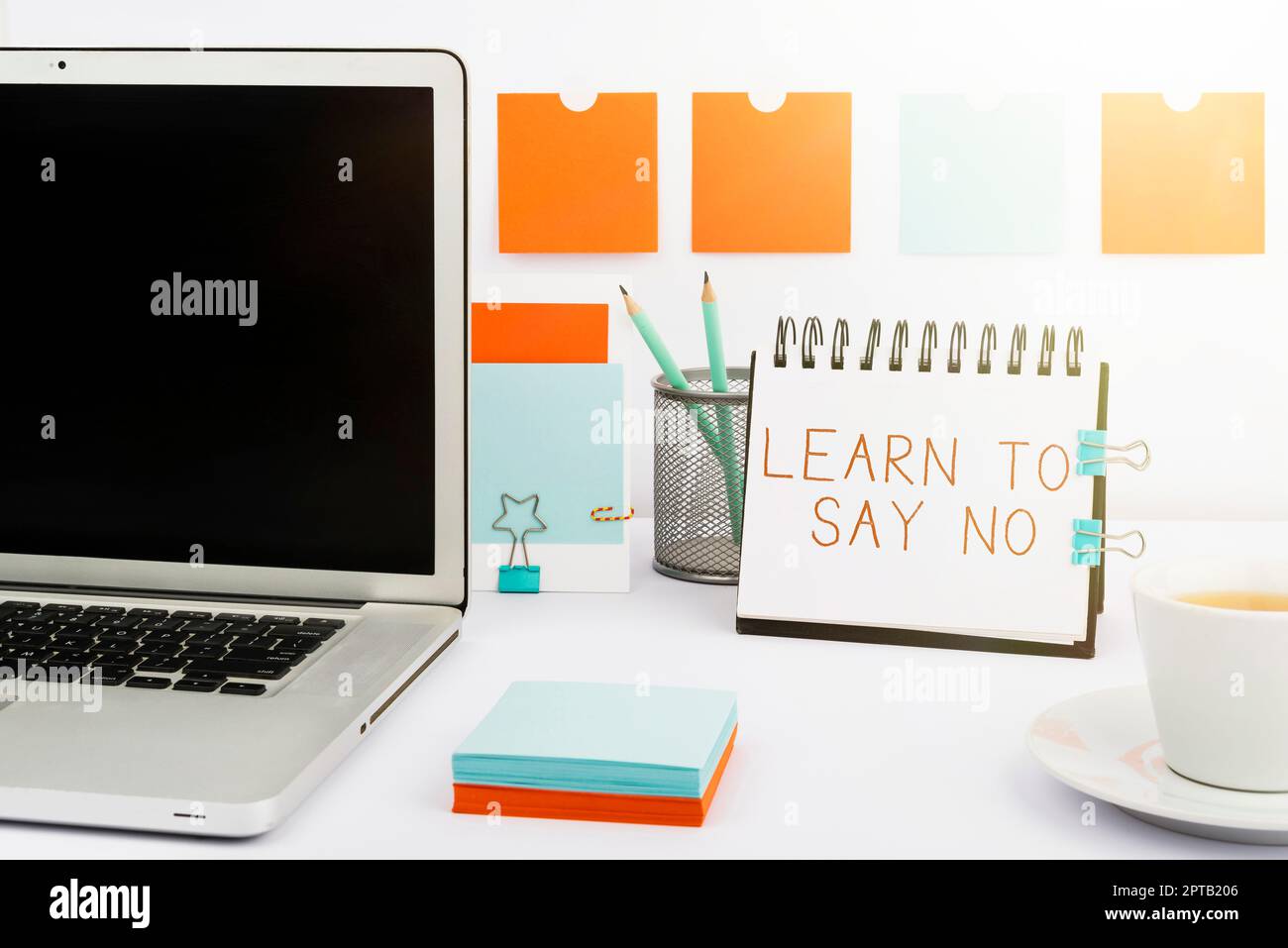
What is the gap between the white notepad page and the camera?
715 mm

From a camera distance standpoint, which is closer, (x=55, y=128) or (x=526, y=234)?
(x=55, y=128)

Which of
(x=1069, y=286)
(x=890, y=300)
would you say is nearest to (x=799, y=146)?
(x=890, y=300)

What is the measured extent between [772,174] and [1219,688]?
70cm

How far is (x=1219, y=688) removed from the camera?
1.53 feet

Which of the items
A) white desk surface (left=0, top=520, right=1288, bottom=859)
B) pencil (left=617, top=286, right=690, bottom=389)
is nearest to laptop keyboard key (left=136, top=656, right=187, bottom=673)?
white desk surface (left=0, top=520, right=1288, bottom=859)

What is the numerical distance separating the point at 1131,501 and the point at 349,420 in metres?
0.74

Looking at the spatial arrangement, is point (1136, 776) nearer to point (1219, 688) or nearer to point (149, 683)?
point (1219, 688)

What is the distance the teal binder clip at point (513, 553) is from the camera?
0.87 metres

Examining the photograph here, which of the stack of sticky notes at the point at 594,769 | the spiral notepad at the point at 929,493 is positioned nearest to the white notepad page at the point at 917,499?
the spiral notepad at the point at 929,493

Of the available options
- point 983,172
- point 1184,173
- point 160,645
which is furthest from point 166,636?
point 1184,173

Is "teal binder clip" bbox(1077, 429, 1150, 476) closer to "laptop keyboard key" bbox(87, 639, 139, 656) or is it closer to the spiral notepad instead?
the spiral notepad

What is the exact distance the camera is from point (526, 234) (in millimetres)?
1087

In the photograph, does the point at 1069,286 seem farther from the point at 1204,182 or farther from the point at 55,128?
the point at 55,128
